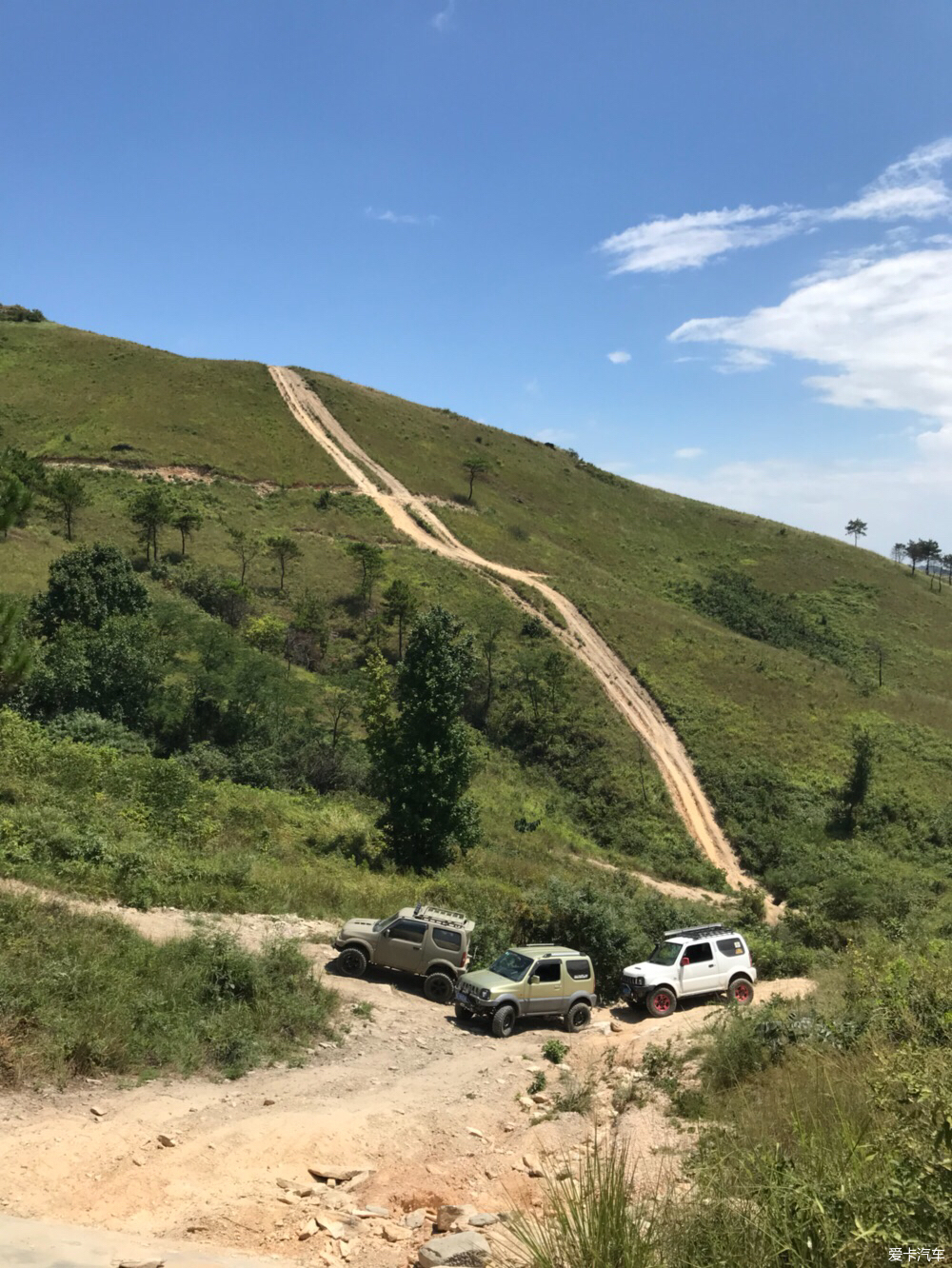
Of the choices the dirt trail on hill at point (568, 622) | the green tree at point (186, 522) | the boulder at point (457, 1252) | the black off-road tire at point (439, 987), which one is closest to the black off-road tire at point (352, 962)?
the black off-road tire at point (439, 987)

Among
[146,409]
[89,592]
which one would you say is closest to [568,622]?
[89,592]

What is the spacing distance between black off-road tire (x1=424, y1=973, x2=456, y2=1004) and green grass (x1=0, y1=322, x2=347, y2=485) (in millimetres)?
59773

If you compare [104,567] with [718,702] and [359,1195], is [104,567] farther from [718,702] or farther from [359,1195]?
[718,702]

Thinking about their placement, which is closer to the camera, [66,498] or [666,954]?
[666,954]

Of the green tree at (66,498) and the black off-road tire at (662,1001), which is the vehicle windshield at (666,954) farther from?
the green tree at (66,498)

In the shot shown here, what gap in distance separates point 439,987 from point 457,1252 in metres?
9.97

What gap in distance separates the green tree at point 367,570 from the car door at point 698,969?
36485 mm

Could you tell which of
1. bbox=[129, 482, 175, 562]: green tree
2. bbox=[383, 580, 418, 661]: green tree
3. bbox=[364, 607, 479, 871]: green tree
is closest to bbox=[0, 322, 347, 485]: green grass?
bbox=[129, 482, 175, 562]: green tree

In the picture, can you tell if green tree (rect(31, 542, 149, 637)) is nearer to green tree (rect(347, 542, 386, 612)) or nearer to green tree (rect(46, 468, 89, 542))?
green tree (rect(46, 468, 89, 542))

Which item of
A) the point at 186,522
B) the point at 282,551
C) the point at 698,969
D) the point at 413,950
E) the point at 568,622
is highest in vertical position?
the point at 186,522

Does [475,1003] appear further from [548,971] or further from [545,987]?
[548,971]

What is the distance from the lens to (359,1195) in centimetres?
805

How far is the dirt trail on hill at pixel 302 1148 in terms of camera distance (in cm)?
704

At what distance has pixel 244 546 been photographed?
2136 inches
